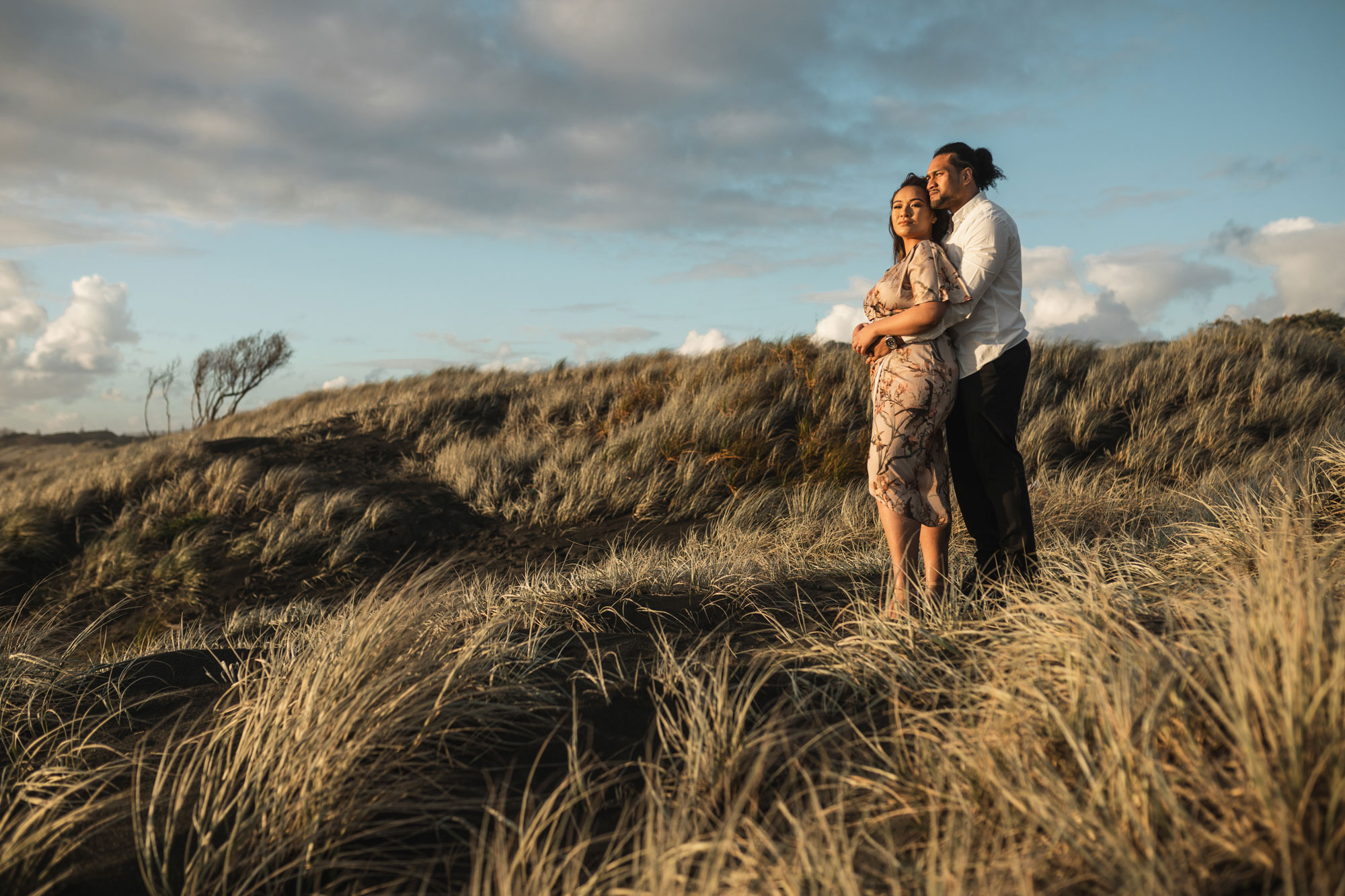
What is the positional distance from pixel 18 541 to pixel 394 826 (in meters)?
10.1

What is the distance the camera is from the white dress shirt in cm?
316

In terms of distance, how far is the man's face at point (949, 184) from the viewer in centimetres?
336

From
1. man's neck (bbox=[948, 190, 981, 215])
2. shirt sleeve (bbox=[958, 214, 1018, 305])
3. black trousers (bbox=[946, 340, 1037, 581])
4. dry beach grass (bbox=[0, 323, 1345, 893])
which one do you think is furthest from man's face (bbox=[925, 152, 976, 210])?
dry beach grass (bbox=[0, 323, 1345, 893])

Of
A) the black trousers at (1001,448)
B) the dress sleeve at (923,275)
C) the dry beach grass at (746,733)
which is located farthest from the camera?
the black trousers at (1001,448)

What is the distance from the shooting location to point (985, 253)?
315cm

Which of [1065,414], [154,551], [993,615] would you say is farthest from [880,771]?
[154,551]

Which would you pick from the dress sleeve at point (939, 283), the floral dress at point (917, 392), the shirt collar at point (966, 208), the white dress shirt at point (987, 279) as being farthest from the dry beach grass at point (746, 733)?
the shirt collar at point (966, 208)

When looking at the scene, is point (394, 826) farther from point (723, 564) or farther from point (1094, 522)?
point (1094, 522)

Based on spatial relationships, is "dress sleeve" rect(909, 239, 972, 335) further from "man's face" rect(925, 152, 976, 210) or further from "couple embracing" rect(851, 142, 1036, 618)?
"man's face" rect(925, 152, 976, 210)

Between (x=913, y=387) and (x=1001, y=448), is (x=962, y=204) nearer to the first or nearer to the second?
(x=913, y=387)

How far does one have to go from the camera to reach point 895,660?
2537mm

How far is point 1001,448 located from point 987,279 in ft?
2.35

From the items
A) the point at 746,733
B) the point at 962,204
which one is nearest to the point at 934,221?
the point at 962,204

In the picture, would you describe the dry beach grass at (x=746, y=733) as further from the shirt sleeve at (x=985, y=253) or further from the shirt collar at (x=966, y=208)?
the shirt collar at (x=966, y=208)
